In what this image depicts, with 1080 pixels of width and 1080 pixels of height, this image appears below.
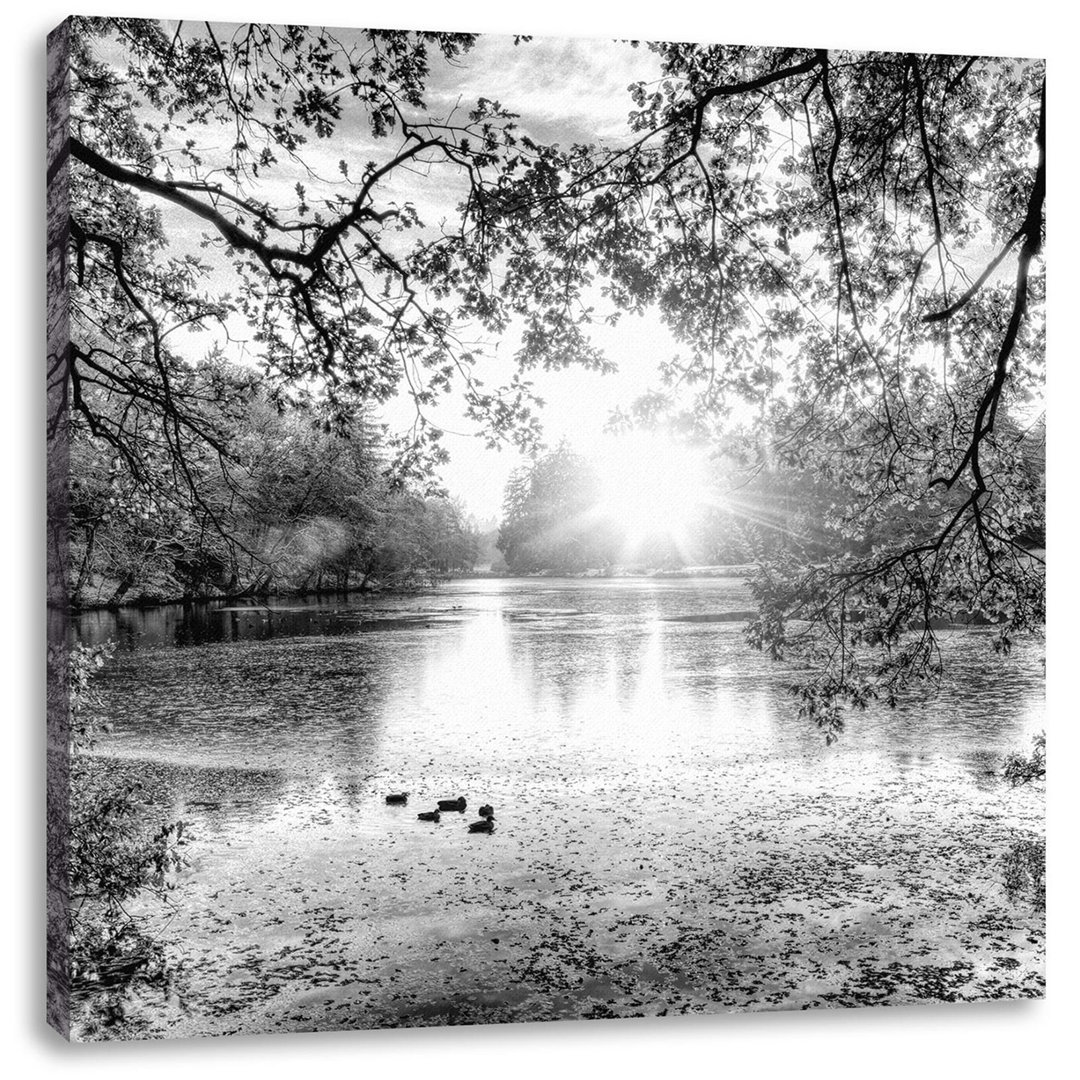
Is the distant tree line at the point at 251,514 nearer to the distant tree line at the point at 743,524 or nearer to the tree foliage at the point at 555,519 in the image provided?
the tree foliage at the point at 555,519

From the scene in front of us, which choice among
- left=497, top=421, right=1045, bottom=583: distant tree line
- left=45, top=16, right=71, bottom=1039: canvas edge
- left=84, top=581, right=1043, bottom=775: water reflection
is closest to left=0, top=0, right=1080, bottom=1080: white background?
left=45, top=16, right=71, bottom=1039: canvas edge

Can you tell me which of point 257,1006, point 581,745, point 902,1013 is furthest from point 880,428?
point 257,1006

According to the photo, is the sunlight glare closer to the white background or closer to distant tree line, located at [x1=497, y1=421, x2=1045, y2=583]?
distant tree line, located at [x1=497, y1=421, x2=1045, y2=583]

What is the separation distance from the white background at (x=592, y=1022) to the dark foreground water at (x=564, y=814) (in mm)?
110

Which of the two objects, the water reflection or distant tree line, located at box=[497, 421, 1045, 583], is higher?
distant tree line, located at box=[497, 421, 1045, 583]

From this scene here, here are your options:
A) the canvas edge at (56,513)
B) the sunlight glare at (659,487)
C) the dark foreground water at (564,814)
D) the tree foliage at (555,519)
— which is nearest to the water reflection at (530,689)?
the dark foreground water at (564,814)

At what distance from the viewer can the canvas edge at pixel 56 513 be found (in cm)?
329

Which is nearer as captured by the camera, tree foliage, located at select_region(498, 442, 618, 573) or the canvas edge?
the canvas edge

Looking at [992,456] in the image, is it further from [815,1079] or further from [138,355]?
[138,355]

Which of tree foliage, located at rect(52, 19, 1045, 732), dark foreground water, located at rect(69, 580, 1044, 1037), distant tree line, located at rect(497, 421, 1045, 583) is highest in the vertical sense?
tree foliage, located at rect(52, 19, 1045, 732)

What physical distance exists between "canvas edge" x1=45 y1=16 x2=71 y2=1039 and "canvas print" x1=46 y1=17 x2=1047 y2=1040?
0.02 meters

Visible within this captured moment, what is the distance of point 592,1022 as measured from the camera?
12.2ft

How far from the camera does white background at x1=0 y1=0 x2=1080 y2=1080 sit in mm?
3305

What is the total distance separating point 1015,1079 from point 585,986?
5.68 ft
